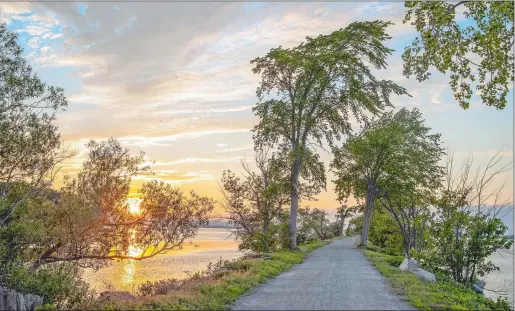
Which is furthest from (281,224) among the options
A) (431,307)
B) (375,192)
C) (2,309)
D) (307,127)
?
(2,309)

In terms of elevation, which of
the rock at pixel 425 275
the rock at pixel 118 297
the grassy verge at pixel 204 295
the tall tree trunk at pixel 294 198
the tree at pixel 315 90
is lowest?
the rock at pixel 118 297

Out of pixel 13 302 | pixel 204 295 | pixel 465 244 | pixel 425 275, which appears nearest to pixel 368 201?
pixel 465 244

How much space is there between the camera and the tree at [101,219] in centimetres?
2305

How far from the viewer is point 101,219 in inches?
985

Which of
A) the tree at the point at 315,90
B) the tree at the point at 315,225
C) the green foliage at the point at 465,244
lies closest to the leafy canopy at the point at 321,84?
the tree at the point at 315,90

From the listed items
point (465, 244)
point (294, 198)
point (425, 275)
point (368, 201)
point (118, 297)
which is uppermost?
point (368, 201)

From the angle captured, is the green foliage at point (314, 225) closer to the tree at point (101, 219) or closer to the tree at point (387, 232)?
the tree at point (387, 232)

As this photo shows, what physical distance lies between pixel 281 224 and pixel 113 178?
1307 cm

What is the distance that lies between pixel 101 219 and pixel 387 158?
102 ft

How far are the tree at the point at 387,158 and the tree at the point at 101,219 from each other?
2003cm

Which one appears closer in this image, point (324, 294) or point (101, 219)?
point (324, 294)

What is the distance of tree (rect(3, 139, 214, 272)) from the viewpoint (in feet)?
75.6

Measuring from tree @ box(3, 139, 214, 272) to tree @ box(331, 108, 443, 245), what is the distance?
20.0 meters

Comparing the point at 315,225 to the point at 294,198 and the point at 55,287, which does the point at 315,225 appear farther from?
the point at 55,287
